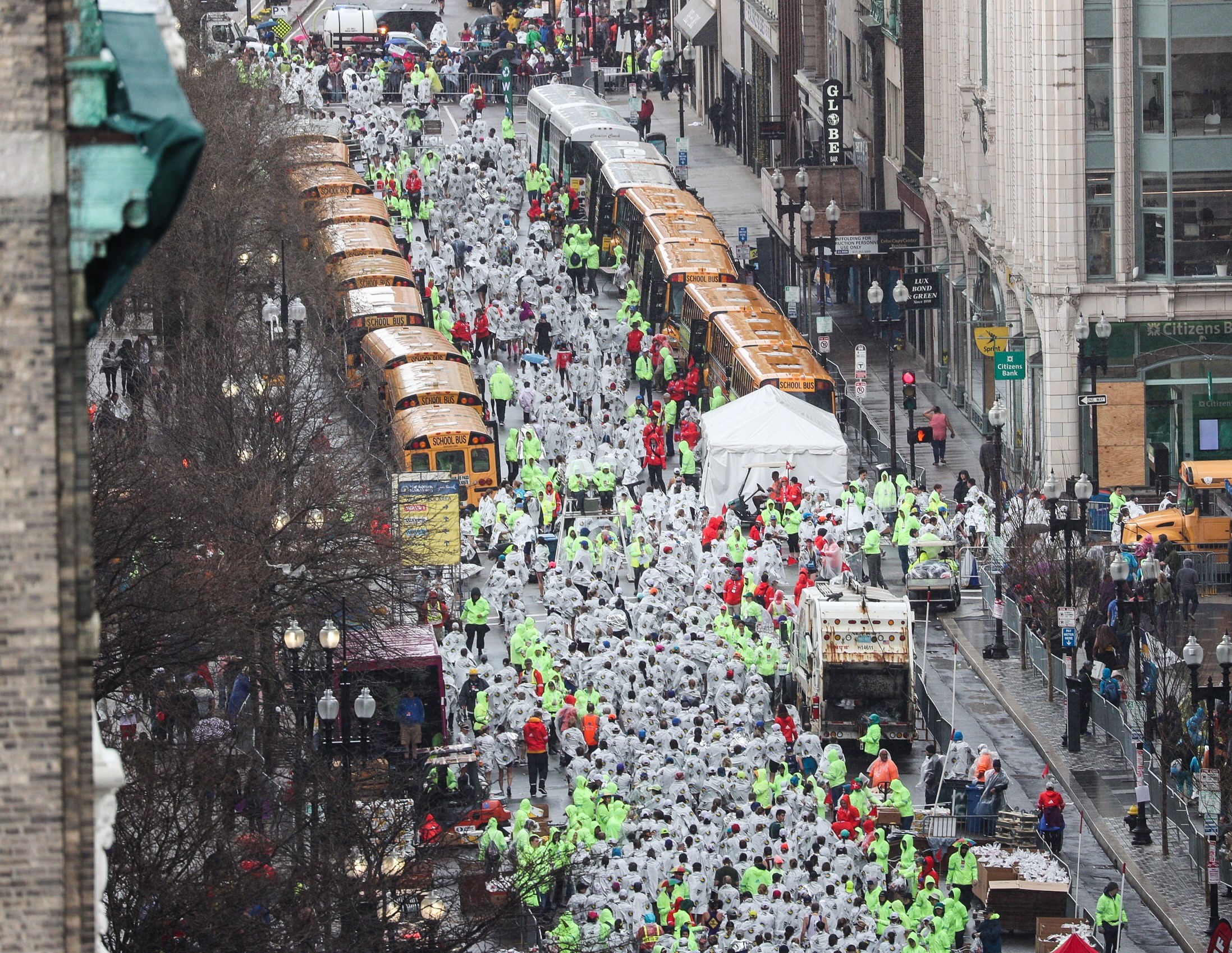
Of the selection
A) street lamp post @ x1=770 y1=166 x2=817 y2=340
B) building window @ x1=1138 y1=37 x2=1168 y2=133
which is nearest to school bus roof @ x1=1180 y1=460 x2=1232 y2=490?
building window @ x1=1138 y1=37 x2=1168 y2=133

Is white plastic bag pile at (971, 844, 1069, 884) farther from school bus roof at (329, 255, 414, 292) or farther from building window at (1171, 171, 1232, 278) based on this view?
school bus roof at (329, 255, 414, 292)

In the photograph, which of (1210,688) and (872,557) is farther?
(872,557)

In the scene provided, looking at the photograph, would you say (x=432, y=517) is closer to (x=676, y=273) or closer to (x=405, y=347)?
(x=405, y=347)

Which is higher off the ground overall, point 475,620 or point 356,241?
point 356,241

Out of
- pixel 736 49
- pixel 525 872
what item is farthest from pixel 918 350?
pixel 525 872

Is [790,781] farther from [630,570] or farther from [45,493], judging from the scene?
[45,493]

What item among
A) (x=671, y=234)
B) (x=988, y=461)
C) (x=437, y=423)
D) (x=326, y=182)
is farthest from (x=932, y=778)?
(x=326, y=182)

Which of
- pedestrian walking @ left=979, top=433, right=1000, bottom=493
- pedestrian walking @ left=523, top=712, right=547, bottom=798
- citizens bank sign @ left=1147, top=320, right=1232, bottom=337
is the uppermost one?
citizens bank sign @ left=1147, top=320, right=1232, bottom=337
